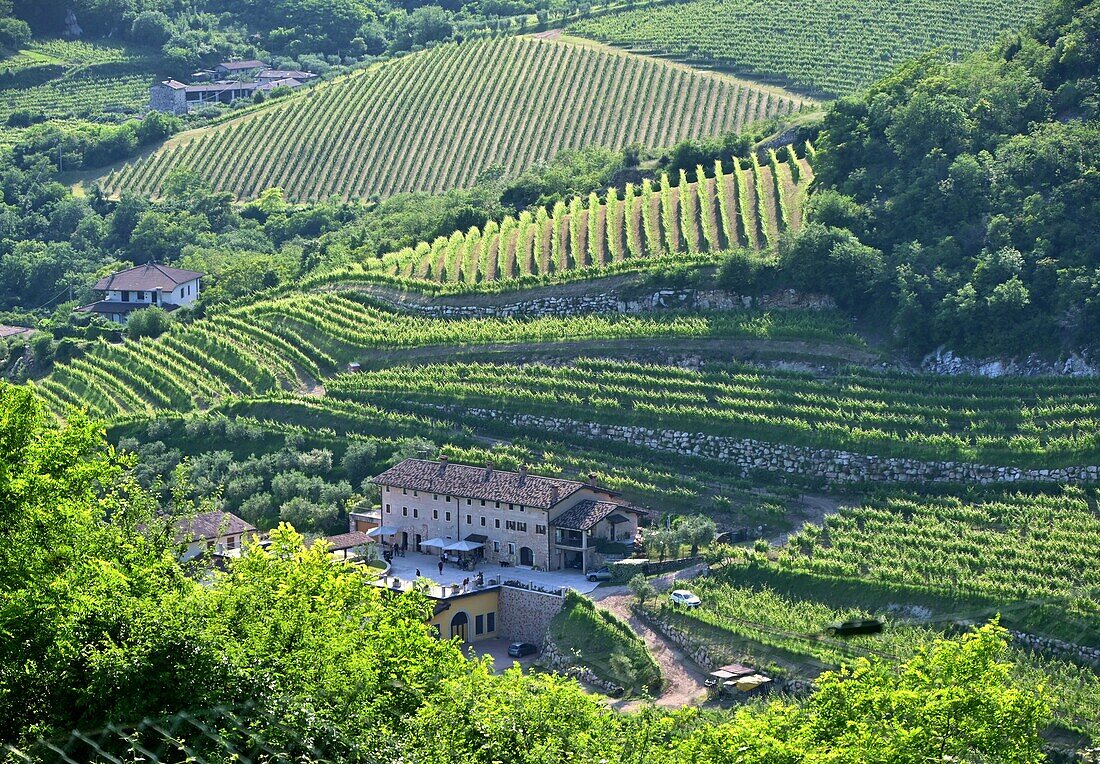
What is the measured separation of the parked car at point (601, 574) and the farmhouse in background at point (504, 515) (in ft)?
1.49

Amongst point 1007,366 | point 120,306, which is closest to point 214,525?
point 1007,366

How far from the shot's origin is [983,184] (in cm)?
6962

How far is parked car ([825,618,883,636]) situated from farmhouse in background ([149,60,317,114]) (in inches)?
3432

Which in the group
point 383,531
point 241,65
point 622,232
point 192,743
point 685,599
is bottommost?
point 383,531

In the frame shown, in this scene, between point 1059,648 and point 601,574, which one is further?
point 601,574

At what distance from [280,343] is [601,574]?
25207mm

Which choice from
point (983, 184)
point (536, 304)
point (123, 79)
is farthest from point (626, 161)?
point (123, 79)

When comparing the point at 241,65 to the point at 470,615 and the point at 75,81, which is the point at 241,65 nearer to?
the point at 75,81

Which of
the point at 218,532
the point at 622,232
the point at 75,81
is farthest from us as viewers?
the point at 75,81

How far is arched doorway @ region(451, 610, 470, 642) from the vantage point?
57.2 m

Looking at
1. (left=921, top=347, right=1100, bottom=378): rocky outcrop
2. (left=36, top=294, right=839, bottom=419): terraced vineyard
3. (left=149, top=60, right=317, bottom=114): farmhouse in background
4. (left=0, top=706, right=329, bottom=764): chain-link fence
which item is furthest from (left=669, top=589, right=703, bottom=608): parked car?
(left=149, top=60, right=317, bottom=114): farmhouse in background

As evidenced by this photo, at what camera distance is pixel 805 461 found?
61.3 meters

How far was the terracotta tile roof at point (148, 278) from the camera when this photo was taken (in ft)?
300

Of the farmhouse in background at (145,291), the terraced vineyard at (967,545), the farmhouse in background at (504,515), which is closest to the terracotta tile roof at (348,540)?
the farmhouse in background at (504,515)
